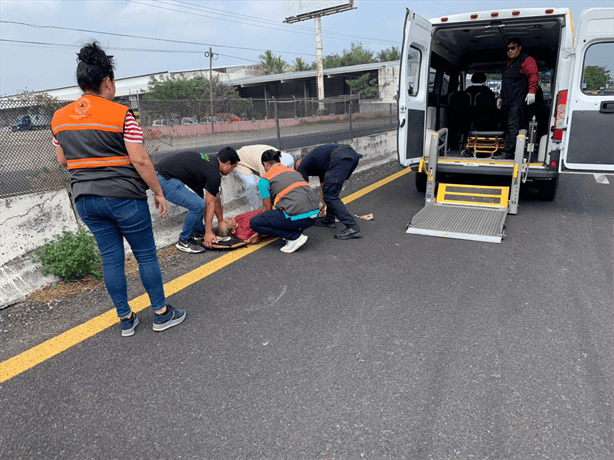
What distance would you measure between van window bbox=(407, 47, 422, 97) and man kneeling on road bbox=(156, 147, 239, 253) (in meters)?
3.00

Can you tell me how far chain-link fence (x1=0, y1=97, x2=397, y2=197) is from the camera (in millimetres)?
4199

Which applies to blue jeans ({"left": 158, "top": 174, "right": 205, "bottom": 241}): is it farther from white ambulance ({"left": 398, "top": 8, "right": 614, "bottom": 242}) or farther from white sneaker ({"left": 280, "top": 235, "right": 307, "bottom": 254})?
white ambulance ({"left": 398, "top": 8, "right": 614, "bottom": 242})

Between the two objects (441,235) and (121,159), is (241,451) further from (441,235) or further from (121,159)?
(441,235)

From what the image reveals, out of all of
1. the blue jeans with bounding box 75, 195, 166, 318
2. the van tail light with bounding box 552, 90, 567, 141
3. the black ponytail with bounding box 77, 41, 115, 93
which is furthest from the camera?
the van tail light with bounding box 552, 90, 567, 141

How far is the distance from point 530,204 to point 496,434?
5.11m

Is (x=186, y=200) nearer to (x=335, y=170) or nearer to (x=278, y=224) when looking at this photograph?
(x=278, y=224)

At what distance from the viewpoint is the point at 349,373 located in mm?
2523

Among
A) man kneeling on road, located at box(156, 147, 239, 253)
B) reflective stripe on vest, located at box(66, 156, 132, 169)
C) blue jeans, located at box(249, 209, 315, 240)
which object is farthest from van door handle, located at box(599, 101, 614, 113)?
reflective stripe on vest, located at box(66, 156, 132, 169)

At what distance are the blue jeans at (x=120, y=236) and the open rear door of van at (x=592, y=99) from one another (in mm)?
5120

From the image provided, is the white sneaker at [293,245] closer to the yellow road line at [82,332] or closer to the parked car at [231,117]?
the yellow road line at [82,332]

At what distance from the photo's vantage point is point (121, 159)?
8.58ft

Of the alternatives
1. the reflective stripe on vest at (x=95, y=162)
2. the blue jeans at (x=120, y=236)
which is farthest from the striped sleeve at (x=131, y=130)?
the blue jeans at (x=120, y=236)

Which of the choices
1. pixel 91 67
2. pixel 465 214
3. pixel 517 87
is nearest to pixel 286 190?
pixel 91 67

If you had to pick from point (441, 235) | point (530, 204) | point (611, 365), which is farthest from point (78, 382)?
point (530, 204)
